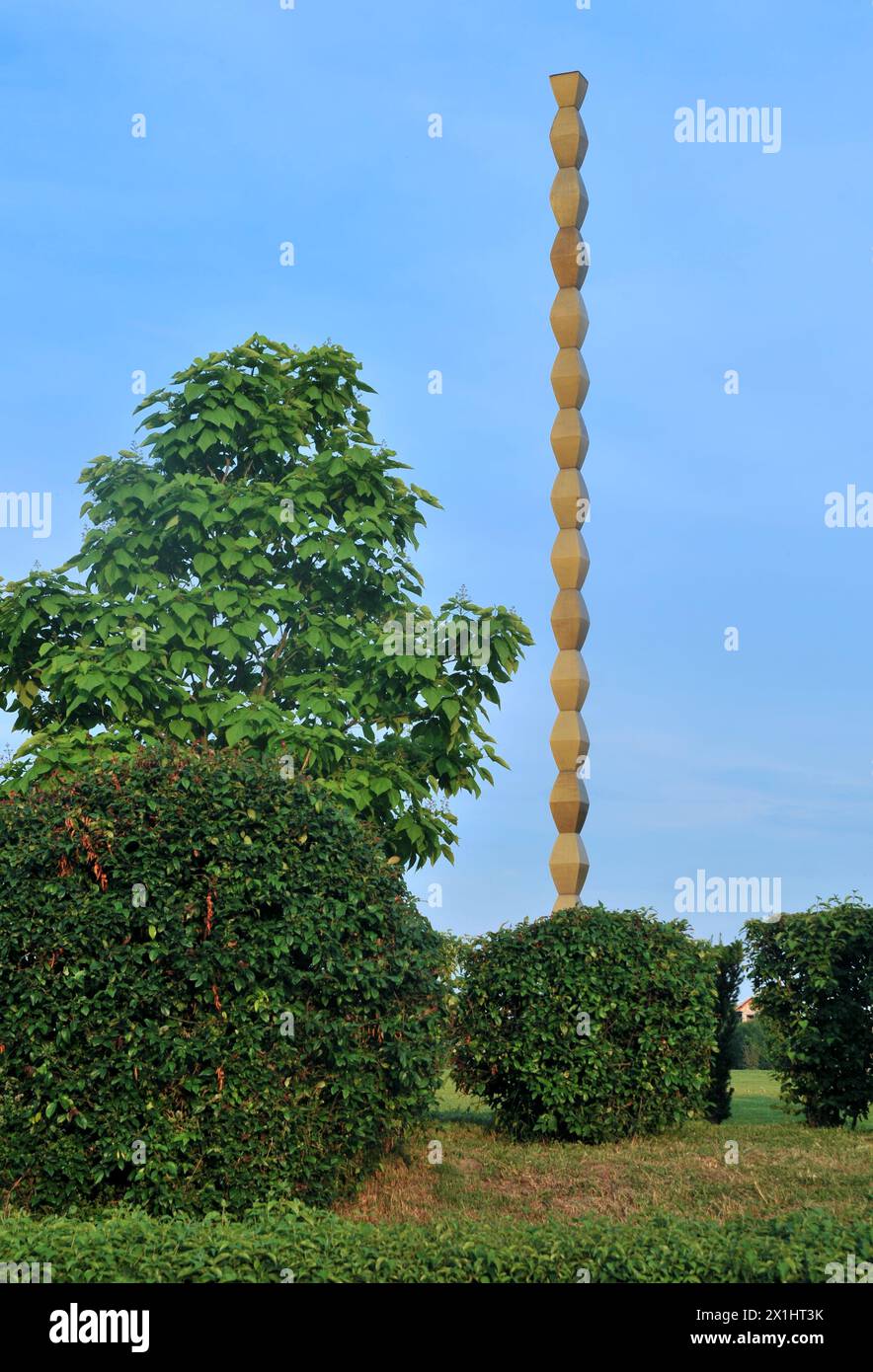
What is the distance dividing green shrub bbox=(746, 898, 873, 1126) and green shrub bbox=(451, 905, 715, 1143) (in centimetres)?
112

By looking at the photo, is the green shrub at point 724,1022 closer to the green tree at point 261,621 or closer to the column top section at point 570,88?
the green tree at point 261,621

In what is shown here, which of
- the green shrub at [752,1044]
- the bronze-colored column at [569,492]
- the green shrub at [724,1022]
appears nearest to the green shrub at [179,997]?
the bronze-colored column at [569,492]

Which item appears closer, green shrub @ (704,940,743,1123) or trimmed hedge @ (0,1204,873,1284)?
trimmed hedge @ (0,1204,873,1284)

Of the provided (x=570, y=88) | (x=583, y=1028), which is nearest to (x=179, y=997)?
(x=583, y=1028)

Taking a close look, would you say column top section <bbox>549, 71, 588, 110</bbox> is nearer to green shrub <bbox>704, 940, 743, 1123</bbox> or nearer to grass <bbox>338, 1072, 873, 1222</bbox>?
green shrub <bbox>704, 940, 743, 1123</bbox>

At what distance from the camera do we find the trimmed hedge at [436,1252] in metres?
6.95

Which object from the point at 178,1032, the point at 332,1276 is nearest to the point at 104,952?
the point at 178,1032

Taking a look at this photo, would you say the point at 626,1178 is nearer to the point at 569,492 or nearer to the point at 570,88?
the point at 569,492

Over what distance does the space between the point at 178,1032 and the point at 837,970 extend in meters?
7.39

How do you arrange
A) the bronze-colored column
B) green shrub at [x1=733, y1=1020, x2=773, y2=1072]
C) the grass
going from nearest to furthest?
the grass
the bronze-colored column
green shrub at [x1=733, y1=1020, x2=773, y2=1072]

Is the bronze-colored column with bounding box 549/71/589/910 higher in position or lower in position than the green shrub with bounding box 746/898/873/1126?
higher

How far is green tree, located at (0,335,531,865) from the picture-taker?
528 inches

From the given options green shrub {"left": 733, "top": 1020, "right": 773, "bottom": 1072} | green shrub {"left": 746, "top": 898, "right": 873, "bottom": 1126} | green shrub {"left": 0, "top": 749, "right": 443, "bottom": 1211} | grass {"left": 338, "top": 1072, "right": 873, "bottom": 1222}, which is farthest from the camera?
green shrub {"left": 733, "top": 1020, "right": 773, "bottom": 1072}

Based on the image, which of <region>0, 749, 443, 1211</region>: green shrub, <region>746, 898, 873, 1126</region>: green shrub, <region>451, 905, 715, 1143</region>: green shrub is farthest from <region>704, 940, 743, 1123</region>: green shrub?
<region>0, 749, 443, 1211</region>: green shrub
